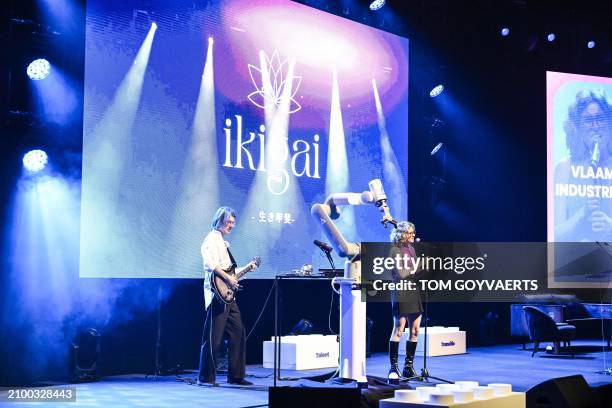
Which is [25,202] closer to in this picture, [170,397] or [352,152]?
[170,397]

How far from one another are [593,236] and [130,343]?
7.37 metres

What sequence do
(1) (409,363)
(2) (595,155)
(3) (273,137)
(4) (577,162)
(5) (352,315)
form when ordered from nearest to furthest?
(5) (352,315), (1) (409,363), (3) (273,137), (4) (577,162), (2) (595,155)

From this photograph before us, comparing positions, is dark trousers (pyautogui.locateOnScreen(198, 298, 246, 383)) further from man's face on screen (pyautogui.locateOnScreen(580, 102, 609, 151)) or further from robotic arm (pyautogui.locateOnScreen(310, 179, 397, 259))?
man's face on screen (pyautogui.locateOnScreen(580, 102, 609, 151))

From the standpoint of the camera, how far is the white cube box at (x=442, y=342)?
10508mm

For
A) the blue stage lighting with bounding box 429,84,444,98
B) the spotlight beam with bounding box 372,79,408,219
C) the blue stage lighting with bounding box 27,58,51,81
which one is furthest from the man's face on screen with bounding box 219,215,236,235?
the blue stage lighting with bounding box 429,84,444,98

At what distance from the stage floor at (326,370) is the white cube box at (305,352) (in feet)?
0.54

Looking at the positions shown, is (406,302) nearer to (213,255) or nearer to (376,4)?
(213,255)

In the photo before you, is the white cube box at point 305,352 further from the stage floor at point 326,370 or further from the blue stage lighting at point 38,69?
the blue stage lighting at point 38,69

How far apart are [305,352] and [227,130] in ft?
8.05

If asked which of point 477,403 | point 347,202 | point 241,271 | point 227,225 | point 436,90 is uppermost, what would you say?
point 436,90

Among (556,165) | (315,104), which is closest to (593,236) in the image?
(556,165)

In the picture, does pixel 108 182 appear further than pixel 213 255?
Yes

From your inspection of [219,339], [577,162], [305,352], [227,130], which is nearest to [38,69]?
[227,130]

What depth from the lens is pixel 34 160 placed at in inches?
299
